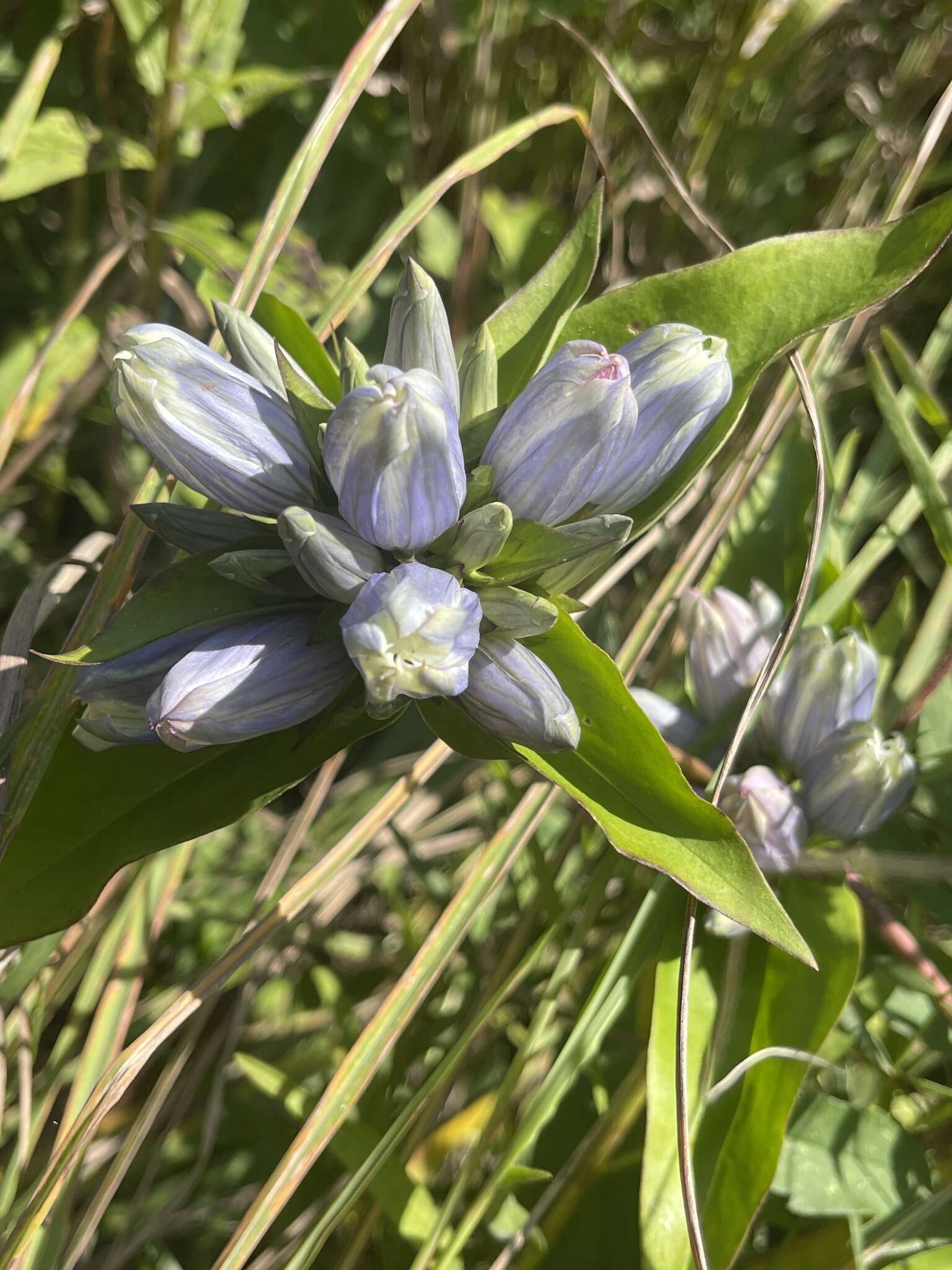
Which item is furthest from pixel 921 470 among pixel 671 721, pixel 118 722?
pixel 118 722

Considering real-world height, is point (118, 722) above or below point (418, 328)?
below

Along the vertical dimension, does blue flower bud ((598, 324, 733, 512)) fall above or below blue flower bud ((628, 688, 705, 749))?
above

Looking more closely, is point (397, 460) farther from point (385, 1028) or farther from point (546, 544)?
point (385, 1028)

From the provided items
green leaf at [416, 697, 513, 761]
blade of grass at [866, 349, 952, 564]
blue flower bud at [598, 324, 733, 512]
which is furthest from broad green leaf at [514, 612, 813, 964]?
blade of grass at [866, 349, 952, 564]

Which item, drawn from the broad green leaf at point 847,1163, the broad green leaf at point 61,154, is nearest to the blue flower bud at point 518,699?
the broad green leaf at point 847,1163

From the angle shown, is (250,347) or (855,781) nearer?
(250,347)

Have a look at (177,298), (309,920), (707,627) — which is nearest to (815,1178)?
(707,627)

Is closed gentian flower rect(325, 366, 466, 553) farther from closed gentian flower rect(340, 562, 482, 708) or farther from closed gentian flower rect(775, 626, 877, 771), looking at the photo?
closed gentian flower rect(775, 626, 877, 771)

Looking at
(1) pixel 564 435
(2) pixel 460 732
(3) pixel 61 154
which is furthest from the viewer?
(3) pixel 61 154

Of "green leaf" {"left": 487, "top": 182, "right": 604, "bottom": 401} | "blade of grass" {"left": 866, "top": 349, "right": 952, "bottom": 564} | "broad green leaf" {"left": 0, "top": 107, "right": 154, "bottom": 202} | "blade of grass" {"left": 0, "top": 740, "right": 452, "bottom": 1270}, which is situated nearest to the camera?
"blade of grass" {"left": 0, "top": 740, "right": 452, "bottom": 1270}

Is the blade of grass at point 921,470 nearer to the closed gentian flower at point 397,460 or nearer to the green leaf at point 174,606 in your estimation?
the closed gentian flower at point 397,460
